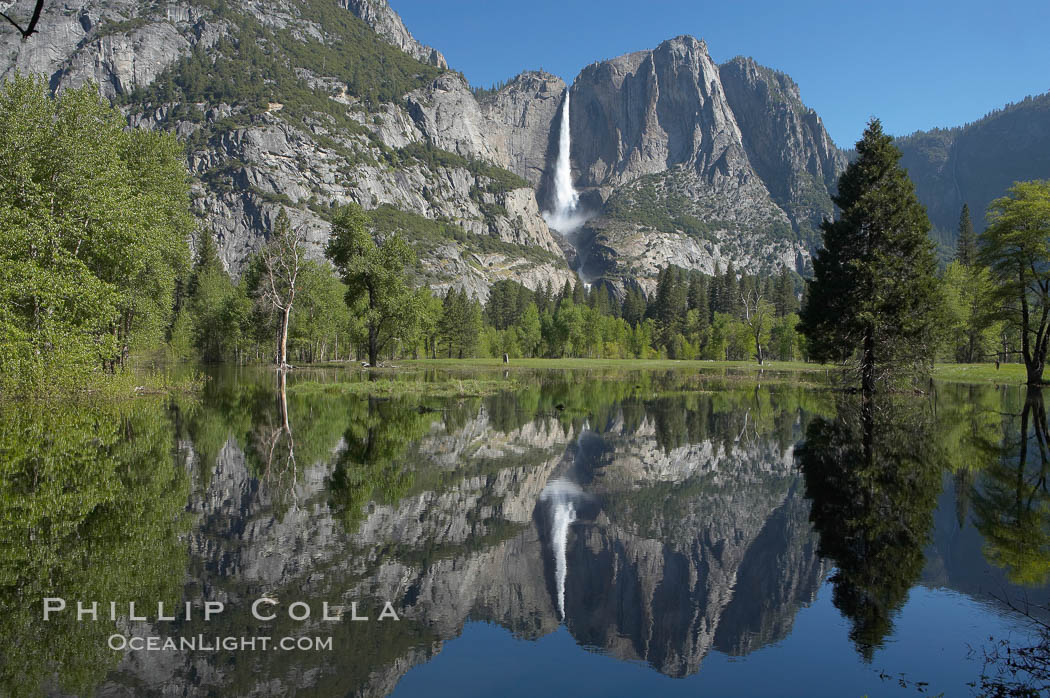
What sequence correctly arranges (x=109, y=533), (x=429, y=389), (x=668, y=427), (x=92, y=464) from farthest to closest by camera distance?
(x=429, y=389), (x=668, y=427), (x=92, y=464), (x=109, y=533)

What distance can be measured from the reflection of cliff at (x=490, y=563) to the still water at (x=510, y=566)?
0.04m

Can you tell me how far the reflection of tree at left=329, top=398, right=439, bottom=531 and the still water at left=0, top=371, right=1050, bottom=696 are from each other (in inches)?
5.2

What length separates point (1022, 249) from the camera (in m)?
38.9

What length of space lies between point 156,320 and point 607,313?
144802 mm

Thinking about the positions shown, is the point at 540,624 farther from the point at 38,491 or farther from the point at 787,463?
the point at 787,463

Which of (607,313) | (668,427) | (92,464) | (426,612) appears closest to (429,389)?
Answer: (668,427)

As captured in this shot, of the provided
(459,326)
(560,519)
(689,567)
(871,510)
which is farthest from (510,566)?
(459,326)

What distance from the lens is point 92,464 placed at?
13.3 metres

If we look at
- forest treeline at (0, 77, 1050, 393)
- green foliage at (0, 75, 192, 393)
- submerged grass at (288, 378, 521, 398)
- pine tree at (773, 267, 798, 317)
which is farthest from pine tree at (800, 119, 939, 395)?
pine tree at (773, 267, 798, 317)

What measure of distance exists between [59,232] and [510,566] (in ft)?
82.8

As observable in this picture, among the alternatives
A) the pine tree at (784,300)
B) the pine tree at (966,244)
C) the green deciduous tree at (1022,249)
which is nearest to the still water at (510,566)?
the green deciduous tree at (1022,249)

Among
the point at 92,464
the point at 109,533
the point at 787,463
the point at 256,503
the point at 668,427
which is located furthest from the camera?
the point at 668,427

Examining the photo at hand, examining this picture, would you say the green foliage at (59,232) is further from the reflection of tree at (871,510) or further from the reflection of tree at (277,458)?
the reflection of tree at (871,510)

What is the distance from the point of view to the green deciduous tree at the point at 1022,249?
124 ft
